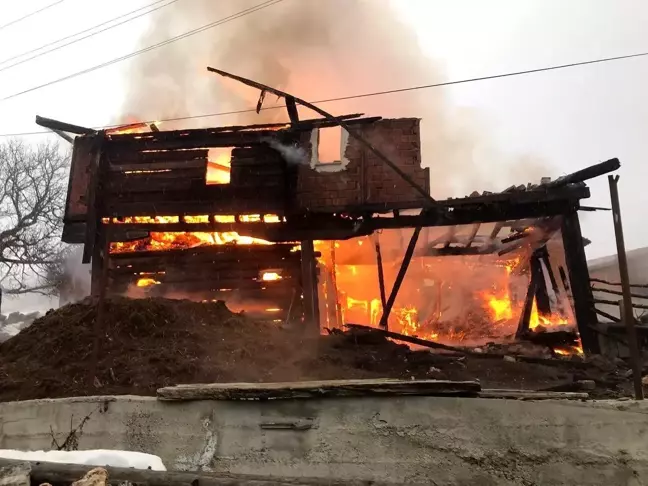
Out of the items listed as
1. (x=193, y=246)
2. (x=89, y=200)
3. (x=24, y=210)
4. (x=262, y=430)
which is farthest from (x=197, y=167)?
(x=24, y=210)

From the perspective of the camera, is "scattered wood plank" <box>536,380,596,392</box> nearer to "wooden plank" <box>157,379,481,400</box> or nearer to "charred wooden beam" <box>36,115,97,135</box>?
"wooden plank" <box>157,379,481,400</box>

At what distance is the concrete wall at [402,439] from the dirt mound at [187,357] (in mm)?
2969

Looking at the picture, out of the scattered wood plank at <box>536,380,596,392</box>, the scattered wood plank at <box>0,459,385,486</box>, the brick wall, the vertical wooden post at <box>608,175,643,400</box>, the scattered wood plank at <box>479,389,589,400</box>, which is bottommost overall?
the scattered wood plank at <box>0,459,385,486</box>

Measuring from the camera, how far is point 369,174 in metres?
11.7

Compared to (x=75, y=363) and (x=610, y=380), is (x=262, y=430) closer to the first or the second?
(x=75, y=363)

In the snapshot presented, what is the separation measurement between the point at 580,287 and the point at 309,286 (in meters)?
6.11

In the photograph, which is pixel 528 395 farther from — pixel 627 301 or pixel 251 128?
pixel 251 128

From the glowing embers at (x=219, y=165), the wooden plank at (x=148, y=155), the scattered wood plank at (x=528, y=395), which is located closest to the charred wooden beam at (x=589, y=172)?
the scattered wood plank at (x=528, y=395)

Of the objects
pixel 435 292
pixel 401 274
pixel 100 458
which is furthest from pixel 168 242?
pixel 435 292

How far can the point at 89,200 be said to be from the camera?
12.2m

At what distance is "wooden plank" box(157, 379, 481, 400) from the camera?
4.10 metres

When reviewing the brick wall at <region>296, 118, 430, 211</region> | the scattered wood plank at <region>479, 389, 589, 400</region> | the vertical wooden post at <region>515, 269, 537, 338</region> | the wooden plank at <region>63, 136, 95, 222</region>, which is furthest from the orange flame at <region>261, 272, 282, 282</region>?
the scattered wood plank at <region>479, 389, 589, 400</region>

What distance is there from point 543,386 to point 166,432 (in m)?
6.21

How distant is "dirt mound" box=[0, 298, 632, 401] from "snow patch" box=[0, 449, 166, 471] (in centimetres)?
286
